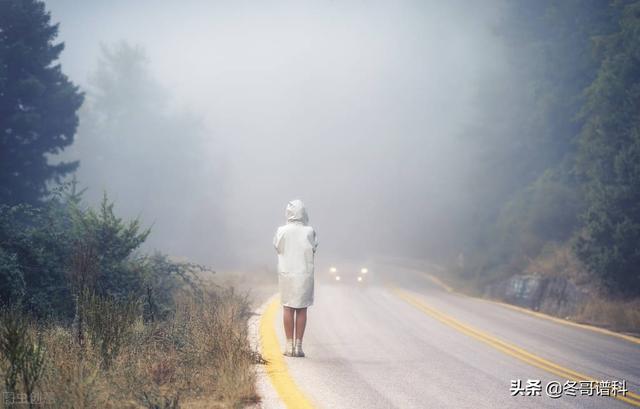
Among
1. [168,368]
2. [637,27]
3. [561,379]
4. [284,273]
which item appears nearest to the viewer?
[168,368]

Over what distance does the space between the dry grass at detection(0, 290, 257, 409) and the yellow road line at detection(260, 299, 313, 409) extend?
0.29 metres

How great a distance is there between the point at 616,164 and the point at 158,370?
14.5m

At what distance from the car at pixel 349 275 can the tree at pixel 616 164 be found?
34.3ft

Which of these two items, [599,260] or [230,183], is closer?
[599,260]

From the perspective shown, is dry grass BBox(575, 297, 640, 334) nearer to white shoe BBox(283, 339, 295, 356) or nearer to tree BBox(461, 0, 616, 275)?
tree BBox(461, 0, 616, 275)

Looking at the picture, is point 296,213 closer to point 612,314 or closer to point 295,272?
point 295,272

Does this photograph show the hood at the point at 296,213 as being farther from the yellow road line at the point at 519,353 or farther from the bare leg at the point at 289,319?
the yellow road line at the point at 519,353

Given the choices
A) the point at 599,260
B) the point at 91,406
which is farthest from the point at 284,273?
the point at 599,260

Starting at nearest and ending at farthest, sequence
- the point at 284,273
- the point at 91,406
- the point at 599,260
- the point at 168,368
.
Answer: the point at 91,406 < the point at 168,368 < the point at 284,273 < the point at 599,260

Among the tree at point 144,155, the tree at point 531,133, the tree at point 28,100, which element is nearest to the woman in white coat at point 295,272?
the tree at point 28,100

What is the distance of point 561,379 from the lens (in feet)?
20.6

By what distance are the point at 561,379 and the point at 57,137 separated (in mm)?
19180

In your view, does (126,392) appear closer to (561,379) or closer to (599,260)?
(561,379)

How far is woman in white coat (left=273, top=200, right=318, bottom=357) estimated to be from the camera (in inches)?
282
